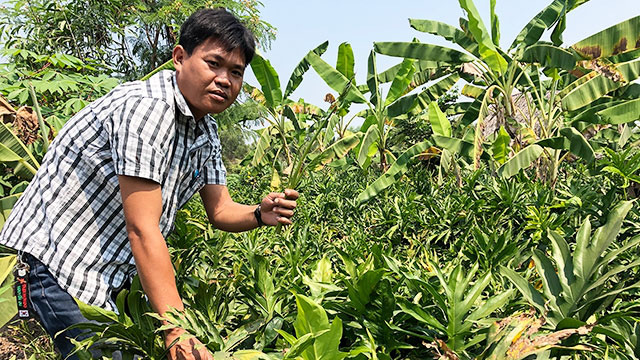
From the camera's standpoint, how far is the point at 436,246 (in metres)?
3.25

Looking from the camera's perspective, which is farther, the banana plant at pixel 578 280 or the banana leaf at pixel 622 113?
the banana leaf at pixel 622 113

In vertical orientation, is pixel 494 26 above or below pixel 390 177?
above

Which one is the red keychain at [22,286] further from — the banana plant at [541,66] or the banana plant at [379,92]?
the banana plant at [379,92]

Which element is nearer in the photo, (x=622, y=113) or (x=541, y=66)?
(x=622, y=113)

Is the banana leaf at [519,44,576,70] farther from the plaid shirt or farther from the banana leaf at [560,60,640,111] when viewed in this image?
the plaid shirt

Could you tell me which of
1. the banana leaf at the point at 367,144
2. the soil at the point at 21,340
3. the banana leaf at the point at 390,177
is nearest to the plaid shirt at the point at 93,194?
the soil at the point at 21,340

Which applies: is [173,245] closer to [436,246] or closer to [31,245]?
[31,245]

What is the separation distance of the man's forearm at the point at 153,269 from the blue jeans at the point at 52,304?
0.48m

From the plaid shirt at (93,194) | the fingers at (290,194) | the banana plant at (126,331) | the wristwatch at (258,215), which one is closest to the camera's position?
the banana plant at (126,331)

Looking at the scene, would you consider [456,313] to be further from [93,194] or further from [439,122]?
[439,122]

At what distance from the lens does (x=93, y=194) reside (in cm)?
180

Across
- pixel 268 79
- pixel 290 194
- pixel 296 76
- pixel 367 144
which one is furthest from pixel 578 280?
pixel 296 76

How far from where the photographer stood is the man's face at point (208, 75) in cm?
177

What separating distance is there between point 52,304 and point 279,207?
0.97 metres
